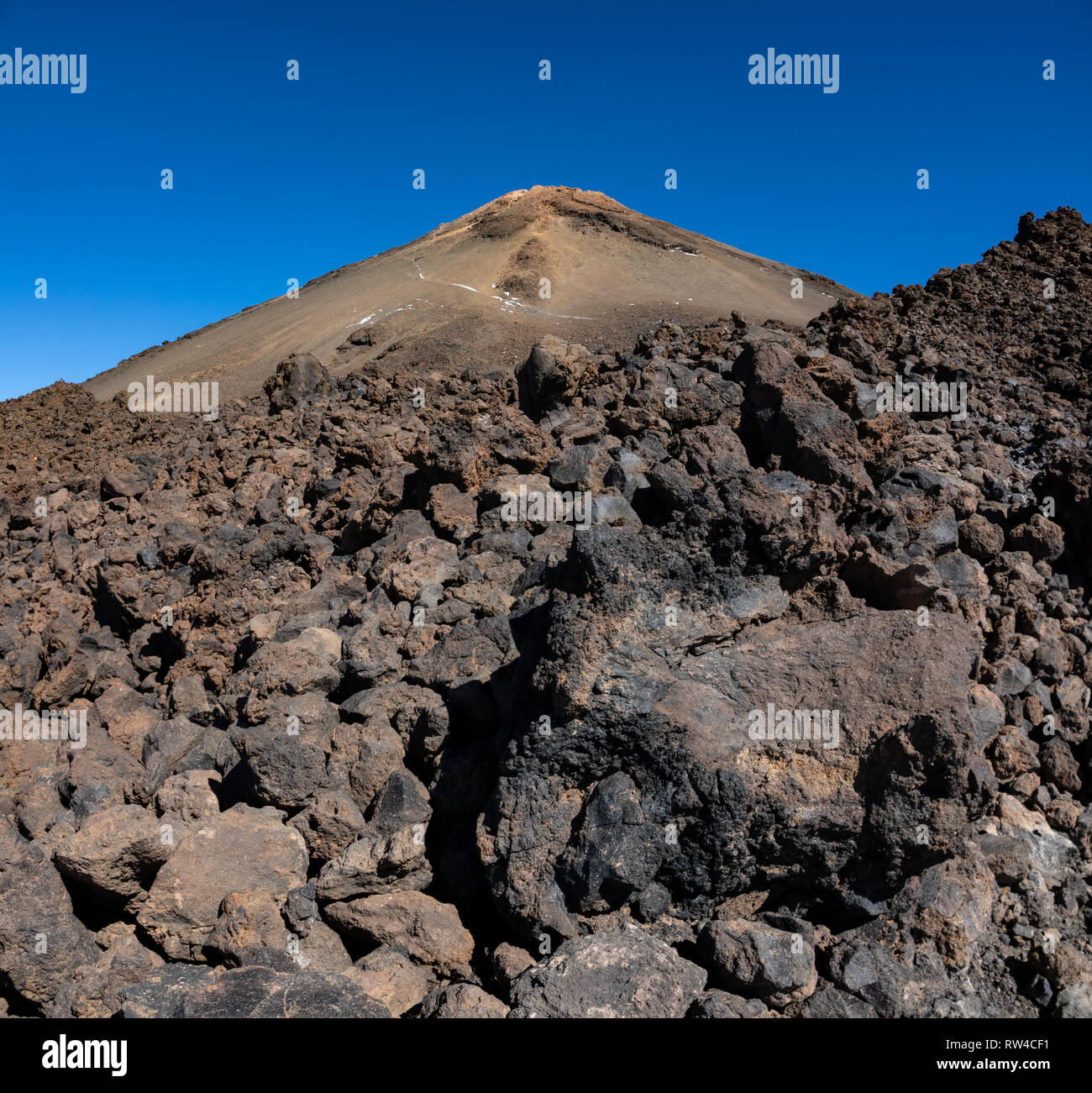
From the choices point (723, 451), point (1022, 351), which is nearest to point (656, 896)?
point (723, 451)

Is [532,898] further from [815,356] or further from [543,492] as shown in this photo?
[815,356]

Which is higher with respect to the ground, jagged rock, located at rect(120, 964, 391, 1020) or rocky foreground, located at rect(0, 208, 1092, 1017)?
rocky foreground, located at rect(0, 208, 1092, 1017)

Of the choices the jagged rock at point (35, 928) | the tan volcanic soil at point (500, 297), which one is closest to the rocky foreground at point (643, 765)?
the jagged rock at point (35, 928)

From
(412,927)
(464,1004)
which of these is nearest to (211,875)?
(412,927)

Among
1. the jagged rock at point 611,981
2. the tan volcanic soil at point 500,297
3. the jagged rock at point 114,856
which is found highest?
the tan volcanic soil at point 500,297

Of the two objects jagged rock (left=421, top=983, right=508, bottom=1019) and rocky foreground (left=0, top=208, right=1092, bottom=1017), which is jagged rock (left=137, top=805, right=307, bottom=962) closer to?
rocky foreground (left=0, top=208, right=1092, bottom=1017)

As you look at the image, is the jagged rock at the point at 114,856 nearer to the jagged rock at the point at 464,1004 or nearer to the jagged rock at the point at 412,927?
the jagged rock at the point at 412,927

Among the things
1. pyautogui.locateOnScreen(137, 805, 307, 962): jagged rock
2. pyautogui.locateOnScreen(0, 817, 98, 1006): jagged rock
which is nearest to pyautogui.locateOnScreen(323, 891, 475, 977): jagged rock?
A: pyautogui.locateOnScreen(137, 805, 307, 962): jagged rock
